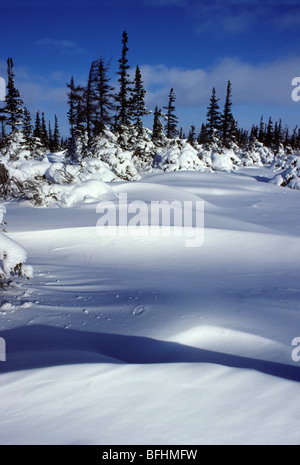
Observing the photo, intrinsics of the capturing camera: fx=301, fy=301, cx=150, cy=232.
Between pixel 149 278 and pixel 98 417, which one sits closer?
pixel 98 417

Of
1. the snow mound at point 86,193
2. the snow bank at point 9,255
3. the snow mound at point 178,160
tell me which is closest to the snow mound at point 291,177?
the snow mound at point 178,160

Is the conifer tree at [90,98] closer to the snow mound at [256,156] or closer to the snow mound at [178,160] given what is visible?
the snow mound at [178,160]

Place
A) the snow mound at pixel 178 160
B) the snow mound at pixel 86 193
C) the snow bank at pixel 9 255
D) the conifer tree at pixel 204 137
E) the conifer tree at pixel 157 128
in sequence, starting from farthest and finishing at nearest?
1. the conifer tree at pixel 204 137
2. the conifer tree at pixel 157 128
3. the snow mound at pixel 178 160
4. the snow mound at pixel 86 193
5. the snow bank at pixel 9 255

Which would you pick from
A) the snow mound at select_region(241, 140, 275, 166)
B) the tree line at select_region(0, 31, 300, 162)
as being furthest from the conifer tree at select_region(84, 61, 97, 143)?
the snow mound at select_region(241, 140, 275, 166)

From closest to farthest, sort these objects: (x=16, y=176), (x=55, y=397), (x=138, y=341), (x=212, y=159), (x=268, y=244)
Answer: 1. (x=55, y=397)
2. (x=138, y=341)
3. (x=268, y=244)
4. (x=16, y=176)
5. (x=212, y=159)

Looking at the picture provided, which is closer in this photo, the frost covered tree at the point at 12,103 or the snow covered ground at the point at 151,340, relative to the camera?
the snow covered ground at the point at 151,340

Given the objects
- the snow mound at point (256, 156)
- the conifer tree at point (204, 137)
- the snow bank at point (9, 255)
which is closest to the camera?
the snow bank at point (9, 255)

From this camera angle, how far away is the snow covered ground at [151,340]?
1429 millimetres

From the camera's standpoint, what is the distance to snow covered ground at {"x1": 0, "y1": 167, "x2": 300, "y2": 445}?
143 centimetres

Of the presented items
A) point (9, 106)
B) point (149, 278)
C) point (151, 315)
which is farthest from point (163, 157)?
point (151, 315)

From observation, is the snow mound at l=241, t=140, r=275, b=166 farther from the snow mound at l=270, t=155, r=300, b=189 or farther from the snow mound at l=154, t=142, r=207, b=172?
the snow mound at l=270, t=155, r=300, b=189

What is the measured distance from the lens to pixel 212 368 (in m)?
1.80

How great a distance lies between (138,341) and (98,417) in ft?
3.93
